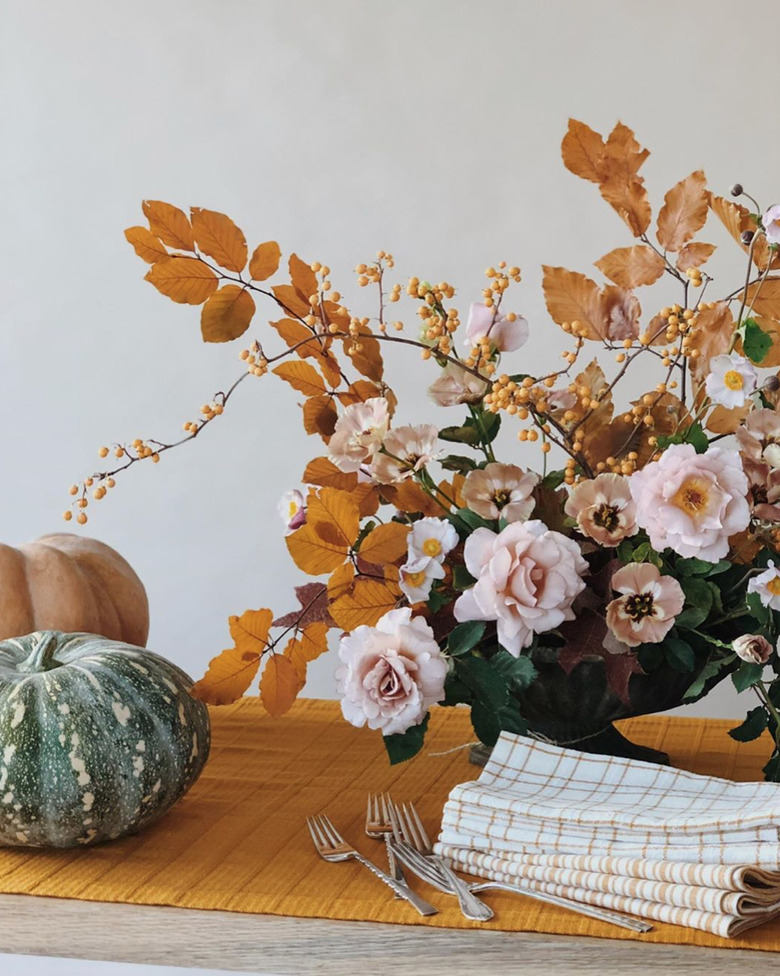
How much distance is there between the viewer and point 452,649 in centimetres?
93

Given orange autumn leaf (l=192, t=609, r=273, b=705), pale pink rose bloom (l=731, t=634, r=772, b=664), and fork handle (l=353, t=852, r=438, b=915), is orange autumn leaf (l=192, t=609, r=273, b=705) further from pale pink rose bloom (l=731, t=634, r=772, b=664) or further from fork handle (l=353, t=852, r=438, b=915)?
pale pink rose bloom (l=731, t=634, r=772, b=664)

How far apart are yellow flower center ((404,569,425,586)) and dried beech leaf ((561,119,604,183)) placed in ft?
1.16

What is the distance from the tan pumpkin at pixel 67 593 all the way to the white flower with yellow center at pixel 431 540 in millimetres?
466

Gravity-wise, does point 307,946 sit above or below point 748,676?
below

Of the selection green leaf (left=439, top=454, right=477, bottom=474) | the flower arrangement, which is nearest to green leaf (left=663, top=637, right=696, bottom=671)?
the flower arrangement

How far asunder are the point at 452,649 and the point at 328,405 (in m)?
0.25

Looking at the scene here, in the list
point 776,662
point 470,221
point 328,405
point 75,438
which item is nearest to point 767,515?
point 776,662

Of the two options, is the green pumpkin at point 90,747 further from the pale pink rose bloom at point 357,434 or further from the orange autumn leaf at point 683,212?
the orange autumn leaf at point 683,212

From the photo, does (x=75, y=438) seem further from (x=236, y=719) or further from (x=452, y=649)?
(x=452, y=649)

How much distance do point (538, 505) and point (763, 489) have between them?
0.18 metres

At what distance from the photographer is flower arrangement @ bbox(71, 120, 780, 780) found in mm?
889

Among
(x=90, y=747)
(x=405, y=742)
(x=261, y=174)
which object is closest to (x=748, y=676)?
(x=405, y=742)

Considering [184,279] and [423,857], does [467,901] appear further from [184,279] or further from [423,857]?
[184,279]

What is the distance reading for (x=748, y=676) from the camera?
89 centimetres
